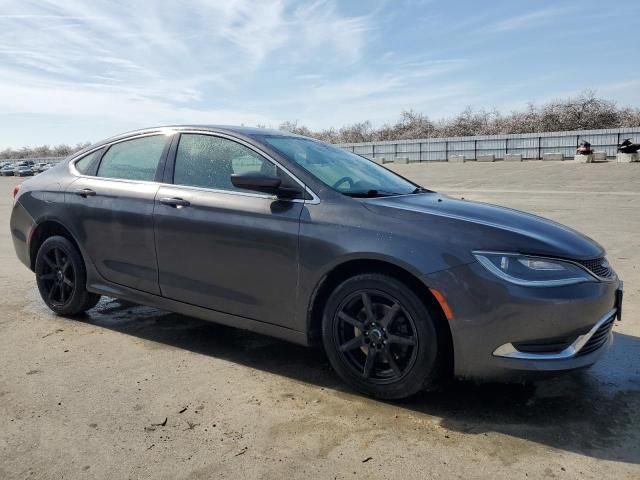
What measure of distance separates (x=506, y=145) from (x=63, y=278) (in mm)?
39037

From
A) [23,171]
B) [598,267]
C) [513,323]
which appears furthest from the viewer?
[23,171]

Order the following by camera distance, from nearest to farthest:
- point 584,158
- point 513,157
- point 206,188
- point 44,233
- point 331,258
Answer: point 331,258, point 206,188, point 44,233, point 584,158, point 513,157

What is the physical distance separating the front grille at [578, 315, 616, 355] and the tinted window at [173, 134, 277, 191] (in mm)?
2134

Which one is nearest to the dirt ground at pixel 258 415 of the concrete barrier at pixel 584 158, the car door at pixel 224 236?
the car door at pixel 224 236

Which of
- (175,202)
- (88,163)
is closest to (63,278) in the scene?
(88,163)

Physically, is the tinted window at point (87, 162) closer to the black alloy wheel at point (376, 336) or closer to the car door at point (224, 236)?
the car door at point (224, 236)

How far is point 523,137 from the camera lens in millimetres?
39188

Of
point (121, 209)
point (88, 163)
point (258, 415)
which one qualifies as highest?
point (88, 163)

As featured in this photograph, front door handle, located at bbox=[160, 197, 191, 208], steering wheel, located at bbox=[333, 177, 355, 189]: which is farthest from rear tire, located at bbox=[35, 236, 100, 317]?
steering wheel, located at bbox=[333, 177, 355, 189]

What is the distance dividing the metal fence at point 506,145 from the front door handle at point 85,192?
36105 millimetres

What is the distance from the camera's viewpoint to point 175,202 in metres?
4.01

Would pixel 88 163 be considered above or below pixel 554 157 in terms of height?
above

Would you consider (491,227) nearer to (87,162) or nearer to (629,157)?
(87,162)

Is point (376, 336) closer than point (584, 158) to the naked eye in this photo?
Yes
